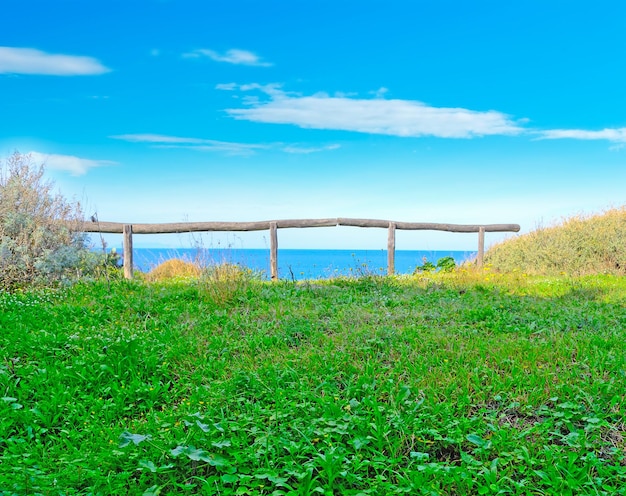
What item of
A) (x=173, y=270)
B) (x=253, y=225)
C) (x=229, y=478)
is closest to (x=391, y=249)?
(x=253, y=225)

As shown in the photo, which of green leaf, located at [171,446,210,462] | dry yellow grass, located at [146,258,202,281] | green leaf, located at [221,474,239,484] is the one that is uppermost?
dry yellow grass, located at [146,258,202,281]

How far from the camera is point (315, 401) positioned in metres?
4.13

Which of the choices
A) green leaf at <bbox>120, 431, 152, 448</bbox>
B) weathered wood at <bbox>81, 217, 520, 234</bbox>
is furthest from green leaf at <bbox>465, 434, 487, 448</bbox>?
weathered wood at <bbox>81, 217, 520, 234</bbox>

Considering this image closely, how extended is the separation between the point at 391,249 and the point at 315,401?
38.0 ft

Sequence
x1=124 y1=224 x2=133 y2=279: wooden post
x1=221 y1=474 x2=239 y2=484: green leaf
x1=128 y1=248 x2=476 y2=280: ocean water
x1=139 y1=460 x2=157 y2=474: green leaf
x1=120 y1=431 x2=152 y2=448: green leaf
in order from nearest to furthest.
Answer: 1. x1=221 y1=474 x2=239 y2=484: green leaf
2. x1=139 y1=460 x2=157 y2=474: green leaf
3. x1=120 y1=431 x2=152 y2=448: green leaf
4. x1=128 y1=248 x2=476 y2=280: ocean water
5. x1=124 y1=224 x2=133 y2=279: wooden post

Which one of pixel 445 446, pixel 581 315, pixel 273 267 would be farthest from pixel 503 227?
pixel 445 446

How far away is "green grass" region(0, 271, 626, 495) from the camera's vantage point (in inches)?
132

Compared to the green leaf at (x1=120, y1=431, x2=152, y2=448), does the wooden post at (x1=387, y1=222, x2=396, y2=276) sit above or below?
above

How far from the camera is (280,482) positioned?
3148mm

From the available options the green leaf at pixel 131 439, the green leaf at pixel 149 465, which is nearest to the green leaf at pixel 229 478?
the green leaf at pixel 149 465

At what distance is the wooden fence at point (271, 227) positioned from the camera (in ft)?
44.3

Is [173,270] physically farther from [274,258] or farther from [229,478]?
[229,478]

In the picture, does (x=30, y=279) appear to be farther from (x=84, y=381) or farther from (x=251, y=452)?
(x=251, y=452)

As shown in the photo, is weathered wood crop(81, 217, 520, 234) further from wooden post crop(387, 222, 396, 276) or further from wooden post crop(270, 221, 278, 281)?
wooden post crop(270, 221, 278, 281)
